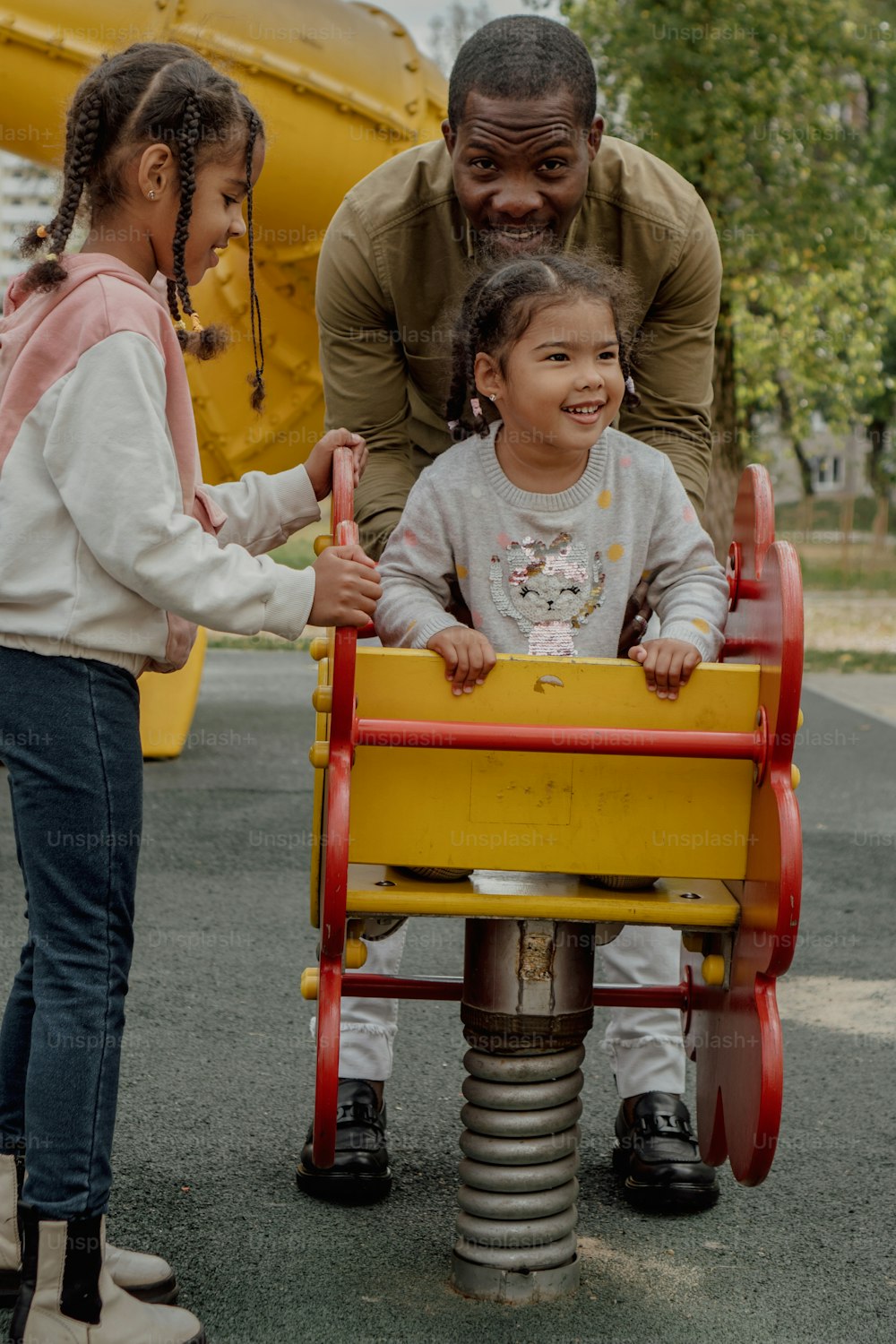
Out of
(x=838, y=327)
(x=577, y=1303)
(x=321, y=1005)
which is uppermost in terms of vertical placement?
(x=838, y=327)

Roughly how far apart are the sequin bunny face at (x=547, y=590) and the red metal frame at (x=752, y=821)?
0.31 m

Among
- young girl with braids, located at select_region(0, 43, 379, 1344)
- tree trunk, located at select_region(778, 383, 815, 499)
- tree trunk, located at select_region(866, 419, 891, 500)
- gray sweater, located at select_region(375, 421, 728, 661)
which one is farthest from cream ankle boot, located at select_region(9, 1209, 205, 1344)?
tree trunk, located at select_region(866, 419, 891, 500)

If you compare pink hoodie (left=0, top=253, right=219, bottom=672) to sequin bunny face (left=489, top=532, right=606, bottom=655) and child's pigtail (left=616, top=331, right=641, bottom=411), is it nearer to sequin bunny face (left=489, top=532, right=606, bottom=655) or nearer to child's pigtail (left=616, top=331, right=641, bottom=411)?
sequin bunny face (left=489, top=532, right=606, bottom=655)

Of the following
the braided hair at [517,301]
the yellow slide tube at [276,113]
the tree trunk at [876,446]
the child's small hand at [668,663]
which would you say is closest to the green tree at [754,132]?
the yellow slide tube at [276,113]

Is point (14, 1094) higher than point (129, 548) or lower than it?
lower

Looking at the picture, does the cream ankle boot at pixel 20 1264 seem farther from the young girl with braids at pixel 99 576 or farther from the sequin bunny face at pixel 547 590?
the sequin bunny face at pixel 547 590

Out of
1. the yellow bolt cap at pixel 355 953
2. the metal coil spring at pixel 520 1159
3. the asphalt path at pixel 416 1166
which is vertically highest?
the yellow bolt cap at pixel 355 953

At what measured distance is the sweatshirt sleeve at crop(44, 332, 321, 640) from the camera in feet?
6.35

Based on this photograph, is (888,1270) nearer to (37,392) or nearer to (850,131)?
(37,392)

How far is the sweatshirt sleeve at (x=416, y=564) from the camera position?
243cm

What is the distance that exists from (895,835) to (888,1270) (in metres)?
3.69

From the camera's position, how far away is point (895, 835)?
237 inches

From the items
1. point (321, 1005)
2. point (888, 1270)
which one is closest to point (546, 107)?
point (321, 1005)

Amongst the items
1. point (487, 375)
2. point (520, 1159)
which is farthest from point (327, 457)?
point (520, 1159)
